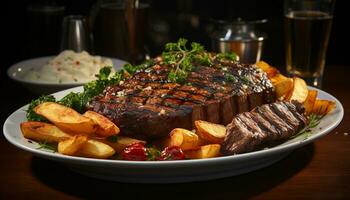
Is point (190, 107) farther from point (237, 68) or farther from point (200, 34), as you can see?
point (200, 34)

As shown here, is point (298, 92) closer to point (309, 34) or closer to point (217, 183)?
point (217, 183)

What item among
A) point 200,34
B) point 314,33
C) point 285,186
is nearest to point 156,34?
point 200,34

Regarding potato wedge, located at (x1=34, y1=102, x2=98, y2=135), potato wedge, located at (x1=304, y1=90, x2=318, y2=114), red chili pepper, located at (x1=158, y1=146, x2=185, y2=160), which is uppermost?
potato wedge, located at (x1=34, y1=102, x2=98, y2=135)

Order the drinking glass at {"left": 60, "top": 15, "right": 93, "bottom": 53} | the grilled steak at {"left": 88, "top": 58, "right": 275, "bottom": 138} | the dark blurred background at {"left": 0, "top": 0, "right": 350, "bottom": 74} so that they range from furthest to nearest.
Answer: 1. the dark blurred background at {"left": 0, "top": 0, "right": 350, "bottom": 74}
2. the drinking glass at {"left": 60, "top": 15, "right": 93, "bottom": 53}
3. the grilled steak at {"left": 88, "top": 58, "right": 275, "bottom": 138}

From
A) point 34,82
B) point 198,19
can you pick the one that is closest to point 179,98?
point 34,82

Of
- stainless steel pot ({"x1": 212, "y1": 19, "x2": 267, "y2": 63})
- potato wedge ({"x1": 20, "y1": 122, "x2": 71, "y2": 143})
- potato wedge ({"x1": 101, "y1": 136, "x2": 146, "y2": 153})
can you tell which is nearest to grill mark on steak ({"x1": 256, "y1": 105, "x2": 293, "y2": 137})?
potato wedge ({"x1": 101, "y1": 136, "x2": 146, "y2": 153})

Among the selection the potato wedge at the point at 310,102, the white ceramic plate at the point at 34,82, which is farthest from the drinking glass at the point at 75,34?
the potato wedge at the point at 310,102

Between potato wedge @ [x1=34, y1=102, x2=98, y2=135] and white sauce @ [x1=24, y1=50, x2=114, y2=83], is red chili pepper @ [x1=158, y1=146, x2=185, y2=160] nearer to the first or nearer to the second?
potato wedge @ [x1=34, y1=102, x2=98, y2=135]
